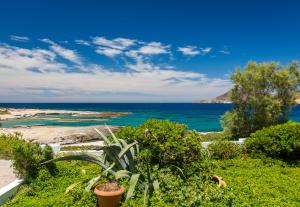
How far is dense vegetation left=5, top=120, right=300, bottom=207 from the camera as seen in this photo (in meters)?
6.98

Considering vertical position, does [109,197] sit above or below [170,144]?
below

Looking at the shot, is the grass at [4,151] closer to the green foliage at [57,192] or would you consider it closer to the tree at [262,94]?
the green foliage at [57,192]

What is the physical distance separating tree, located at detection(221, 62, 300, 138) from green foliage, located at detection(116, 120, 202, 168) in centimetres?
1366

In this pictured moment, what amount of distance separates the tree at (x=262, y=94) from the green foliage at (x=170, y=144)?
44.8 feet

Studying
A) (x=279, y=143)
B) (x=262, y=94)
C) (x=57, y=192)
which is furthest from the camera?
(x=262, y=94)

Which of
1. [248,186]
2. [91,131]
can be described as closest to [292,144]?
[248,186]

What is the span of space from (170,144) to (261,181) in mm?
3193

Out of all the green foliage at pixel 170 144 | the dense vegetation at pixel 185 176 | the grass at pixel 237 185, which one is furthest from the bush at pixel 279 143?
the green foliage at pixel 170 144

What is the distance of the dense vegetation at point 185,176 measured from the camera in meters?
6.98

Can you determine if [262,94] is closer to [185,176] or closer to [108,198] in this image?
[185,176]

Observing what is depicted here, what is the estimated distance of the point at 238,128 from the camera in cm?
2270

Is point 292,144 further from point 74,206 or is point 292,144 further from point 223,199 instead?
point 74,206

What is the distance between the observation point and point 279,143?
1255cm

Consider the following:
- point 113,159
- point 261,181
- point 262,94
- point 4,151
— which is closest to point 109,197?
point 113,159
